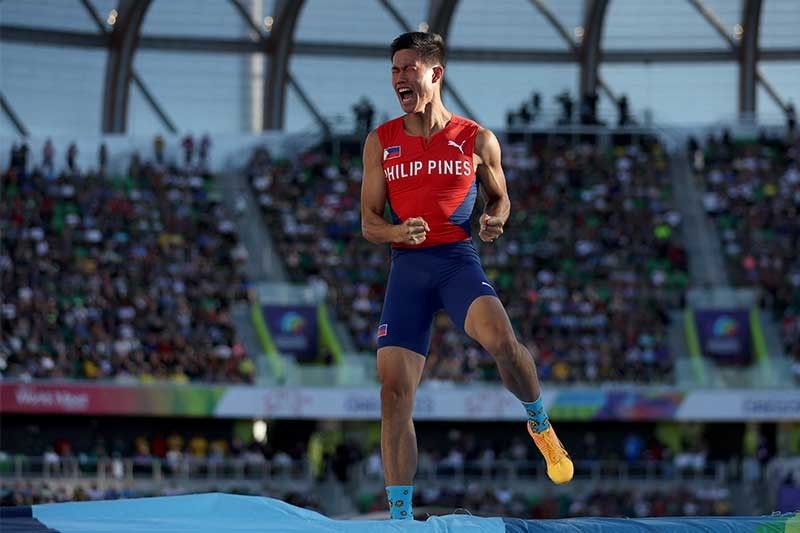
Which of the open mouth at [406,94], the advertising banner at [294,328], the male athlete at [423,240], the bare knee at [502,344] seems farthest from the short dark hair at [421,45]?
the advertising banner at [294,328]

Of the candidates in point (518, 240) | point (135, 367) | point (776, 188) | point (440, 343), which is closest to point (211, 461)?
point (135, 367)

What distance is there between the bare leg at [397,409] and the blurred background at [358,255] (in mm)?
14404

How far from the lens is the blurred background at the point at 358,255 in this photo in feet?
94.9

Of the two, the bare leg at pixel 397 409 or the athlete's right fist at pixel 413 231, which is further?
the bare leg at pixel 397 409

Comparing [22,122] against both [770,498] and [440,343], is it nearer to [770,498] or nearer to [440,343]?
[440,343]

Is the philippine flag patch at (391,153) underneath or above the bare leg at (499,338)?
above

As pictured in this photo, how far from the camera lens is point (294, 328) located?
33688 mm

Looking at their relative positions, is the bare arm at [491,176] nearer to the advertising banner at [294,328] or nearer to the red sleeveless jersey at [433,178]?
the red sleeveless jersey at [433,178]

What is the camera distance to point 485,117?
45125 millimetres

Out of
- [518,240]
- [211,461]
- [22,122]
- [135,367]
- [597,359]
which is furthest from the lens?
[22,122]

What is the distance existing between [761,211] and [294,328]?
12335 mm

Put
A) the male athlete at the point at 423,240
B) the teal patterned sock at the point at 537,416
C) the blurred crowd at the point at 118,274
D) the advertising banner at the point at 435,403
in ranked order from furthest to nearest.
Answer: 1. the blurred crowd at the point at 118,274
2. the advertising banner at the point at 435,403
3. the teal patterned sock at the point at 537,416
4. the male athlete at the point at 423,240

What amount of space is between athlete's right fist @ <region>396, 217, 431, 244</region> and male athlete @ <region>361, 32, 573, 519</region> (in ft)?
0.05

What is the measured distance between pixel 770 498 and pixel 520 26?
21276mm
